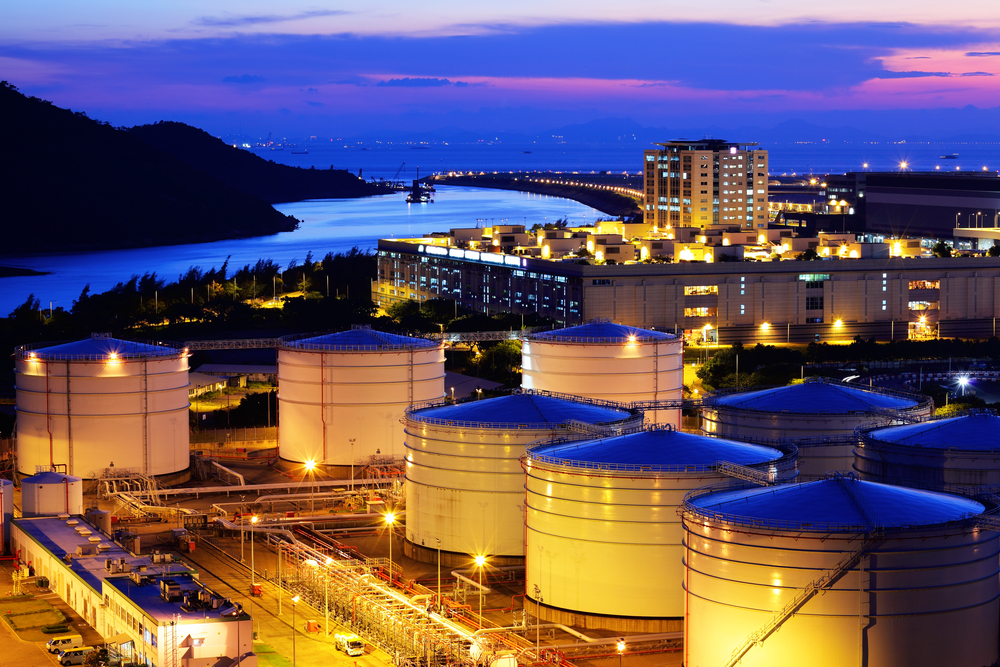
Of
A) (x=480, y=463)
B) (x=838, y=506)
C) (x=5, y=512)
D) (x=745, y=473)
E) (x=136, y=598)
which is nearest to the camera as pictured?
(x=838, y=506)

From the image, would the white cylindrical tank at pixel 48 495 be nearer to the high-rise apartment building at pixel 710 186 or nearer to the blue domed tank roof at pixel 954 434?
the blue domed tank roof at pixel 954 434

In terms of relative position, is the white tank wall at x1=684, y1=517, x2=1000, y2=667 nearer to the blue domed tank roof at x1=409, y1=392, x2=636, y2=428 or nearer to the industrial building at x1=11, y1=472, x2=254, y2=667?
the industrial building at x1=11, y1=472, x2=254, y2=667

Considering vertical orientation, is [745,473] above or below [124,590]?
above

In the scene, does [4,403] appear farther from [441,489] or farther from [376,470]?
[441,489]

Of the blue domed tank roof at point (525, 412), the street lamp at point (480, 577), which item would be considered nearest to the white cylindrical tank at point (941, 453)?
the blue domed tank roof at point (525, 412)

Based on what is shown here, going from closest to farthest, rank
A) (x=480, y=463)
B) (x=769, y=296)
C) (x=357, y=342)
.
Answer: (x=480, y=463) → (x=357, y=342) → (x=769, y=296)

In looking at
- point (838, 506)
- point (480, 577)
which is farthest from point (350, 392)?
point (838, 506)

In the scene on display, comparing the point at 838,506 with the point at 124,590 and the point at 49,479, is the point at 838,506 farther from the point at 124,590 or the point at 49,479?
the point at 49,479

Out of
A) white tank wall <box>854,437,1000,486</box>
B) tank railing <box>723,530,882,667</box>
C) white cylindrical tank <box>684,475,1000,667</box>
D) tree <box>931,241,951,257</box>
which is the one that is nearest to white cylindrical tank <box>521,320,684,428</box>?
white tank wall <box>854,437,1000,486</box>
